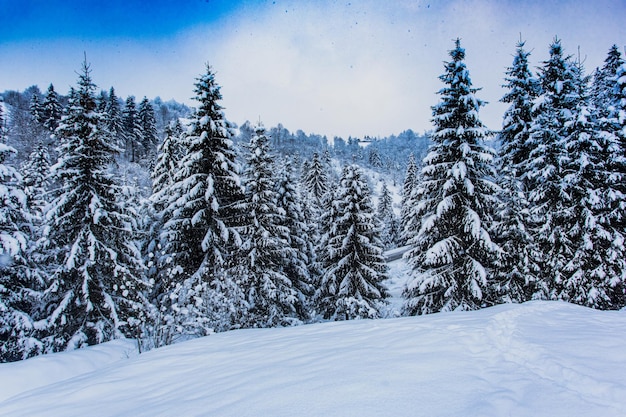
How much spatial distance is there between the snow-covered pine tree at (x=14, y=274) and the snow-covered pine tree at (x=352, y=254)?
12806mm

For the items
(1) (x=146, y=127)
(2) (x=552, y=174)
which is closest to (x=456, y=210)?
(2) (x=552, y=174)

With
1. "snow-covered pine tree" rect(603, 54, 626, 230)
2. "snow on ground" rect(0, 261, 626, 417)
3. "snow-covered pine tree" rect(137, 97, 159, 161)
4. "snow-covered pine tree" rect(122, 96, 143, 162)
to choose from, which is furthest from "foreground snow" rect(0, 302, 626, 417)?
"snow-covered pine tree" rect(137, 97, 159, 161)

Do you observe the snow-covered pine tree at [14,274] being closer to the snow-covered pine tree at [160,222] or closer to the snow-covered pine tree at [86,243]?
the snow-covered pine tree at [86,243]

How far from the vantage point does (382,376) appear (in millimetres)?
3055

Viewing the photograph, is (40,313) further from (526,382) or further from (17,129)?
(17,129)

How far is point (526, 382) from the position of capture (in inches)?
109

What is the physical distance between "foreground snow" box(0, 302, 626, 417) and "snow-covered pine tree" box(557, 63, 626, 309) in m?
10.7

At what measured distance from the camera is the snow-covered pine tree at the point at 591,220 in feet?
45.5

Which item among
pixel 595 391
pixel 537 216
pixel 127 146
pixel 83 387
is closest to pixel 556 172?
pixel 537 216

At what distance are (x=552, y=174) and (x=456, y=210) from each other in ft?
19.2

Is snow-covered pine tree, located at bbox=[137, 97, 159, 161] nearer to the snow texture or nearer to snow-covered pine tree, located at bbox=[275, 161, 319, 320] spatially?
snow-covered pine tree, located at bbox=[275, 161, 319, 320]

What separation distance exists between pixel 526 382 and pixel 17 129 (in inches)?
3033

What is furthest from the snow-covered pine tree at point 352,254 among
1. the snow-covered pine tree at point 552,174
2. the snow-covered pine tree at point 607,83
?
the snow-covered pine tree at point 607,83

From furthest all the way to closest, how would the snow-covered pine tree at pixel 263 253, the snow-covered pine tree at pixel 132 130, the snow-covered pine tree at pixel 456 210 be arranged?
the snow-covered pine tree at pixel 132 130, the snow-covered pine tree at pixel 263 253, the snow-covered pine tree at pixel 456 210
